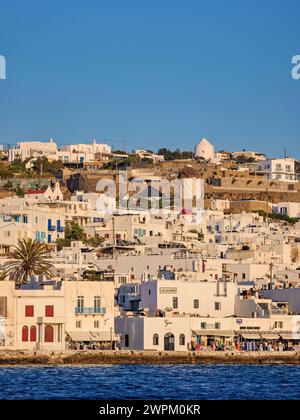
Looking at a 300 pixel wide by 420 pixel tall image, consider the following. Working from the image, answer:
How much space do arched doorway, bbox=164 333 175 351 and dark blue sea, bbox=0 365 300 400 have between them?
2.57 meters

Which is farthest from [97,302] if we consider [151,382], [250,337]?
[151,382]

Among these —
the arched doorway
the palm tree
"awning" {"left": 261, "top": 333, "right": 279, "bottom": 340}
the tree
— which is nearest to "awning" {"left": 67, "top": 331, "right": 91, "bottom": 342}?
the arched doorway

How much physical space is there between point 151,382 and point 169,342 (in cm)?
1226

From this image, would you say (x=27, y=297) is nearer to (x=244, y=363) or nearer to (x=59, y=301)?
(x=59, y=301)

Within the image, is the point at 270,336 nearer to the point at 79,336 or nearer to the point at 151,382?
the point at 79,336

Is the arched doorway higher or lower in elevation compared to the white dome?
lower

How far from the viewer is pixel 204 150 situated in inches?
7328

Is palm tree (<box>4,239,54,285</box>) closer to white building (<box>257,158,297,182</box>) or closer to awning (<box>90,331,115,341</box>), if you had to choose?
awning (<box>90,331,115,341</box>)

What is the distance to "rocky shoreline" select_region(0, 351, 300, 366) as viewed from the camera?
67312 mm

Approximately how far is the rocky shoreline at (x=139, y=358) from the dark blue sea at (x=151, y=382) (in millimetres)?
1305

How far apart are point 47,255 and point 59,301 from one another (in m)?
22.2

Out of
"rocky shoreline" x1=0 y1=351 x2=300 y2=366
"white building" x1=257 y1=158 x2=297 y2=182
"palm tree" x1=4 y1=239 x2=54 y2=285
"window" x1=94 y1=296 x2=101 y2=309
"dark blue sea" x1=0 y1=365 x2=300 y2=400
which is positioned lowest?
"dark blue sea" x1=0 y1=365 x2=300 y2=400
